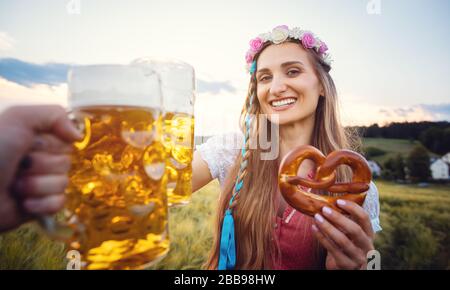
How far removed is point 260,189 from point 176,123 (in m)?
1.23

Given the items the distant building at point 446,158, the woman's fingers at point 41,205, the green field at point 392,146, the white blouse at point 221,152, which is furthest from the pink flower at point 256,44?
the distant building at point 446,158

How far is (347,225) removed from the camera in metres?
1.23

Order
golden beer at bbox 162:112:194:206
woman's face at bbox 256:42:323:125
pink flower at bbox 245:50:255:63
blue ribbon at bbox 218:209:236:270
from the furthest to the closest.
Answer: pink flower at bbox 245:50:255:63 → woman's face at bbox 256:42:323:125 → blue ribbon at bbox 218:209:236:270 → golden beer at bbox 162:112:194:206

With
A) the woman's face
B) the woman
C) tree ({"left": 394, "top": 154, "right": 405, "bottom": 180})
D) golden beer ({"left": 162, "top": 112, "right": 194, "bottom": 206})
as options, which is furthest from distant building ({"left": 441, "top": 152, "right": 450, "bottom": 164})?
golden beer ({"left": 162, "top": 112, "right": 194, "bottom": 206})

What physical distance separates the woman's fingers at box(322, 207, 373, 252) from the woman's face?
40.6 inches

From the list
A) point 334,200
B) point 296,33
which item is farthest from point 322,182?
point 296,33

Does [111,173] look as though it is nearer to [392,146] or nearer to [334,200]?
[334,200]

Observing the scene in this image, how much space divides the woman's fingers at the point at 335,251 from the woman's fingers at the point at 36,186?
112 cm

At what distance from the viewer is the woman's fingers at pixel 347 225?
123 cm

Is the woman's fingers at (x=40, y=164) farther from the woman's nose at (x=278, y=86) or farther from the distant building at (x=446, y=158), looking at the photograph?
the distant building at (x=446, y=158)

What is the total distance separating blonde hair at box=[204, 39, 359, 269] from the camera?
197 cm

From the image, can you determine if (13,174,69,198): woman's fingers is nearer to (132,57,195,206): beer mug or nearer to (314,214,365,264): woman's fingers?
(132,57,195,206): beer mug
